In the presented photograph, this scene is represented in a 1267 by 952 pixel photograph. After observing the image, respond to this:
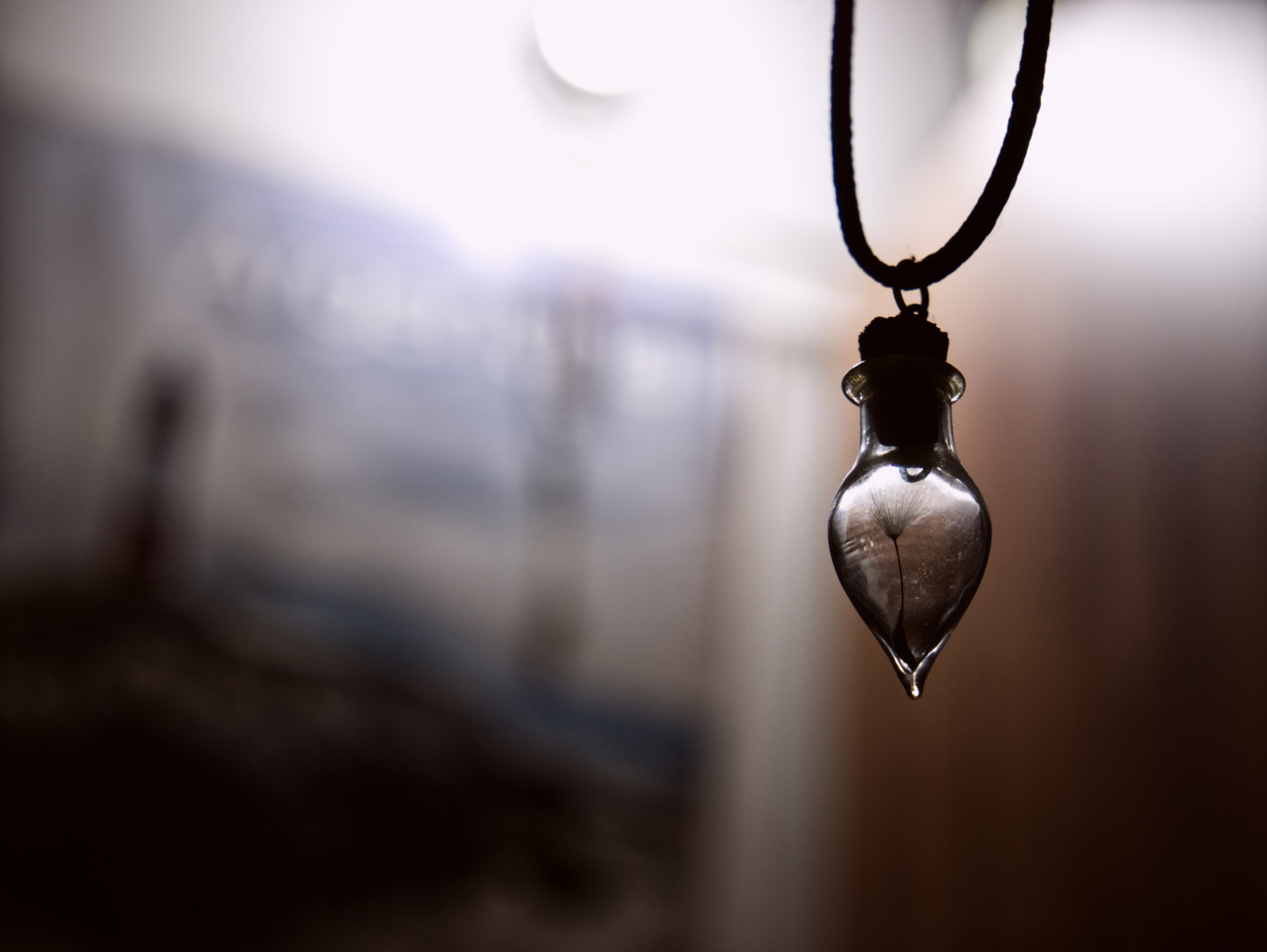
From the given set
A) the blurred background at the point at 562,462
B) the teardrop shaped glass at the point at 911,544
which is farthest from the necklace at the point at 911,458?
the blurred background at the point at 562,462

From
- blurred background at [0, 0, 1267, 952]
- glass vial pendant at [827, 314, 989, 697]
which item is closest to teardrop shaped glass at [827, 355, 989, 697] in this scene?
glass vial pendant at [827, 314, 989, 697]

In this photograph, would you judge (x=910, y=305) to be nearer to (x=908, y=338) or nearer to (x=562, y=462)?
(x=908, y=338)

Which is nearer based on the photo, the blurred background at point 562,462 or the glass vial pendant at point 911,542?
the glass vial pendant at point 911,542

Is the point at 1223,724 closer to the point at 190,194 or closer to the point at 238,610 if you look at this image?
the point at 238,610

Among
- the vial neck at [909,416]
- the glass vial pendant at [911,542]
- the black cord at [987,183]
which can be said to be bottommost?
the glass vial pendant at [911,542]

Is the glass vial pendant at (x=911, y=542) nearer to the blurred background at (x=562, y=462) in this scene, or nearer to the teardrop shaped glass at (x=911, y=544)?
the teardrop shaped glass at (x=911, y=544)

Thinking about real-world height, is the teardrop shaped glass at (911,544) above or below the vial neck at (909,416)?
below
